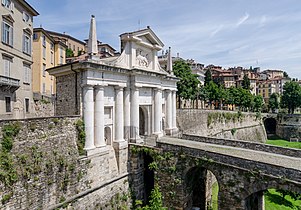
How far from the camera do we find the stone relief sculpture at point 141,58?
20.5 m

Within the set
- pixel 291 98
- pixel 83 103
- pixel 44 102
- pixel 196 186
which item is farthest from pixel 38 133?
pixel 291 98

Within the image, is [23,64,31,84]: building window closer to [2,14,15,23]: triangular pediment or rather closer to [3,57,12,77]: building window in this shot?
[3,57,12,77]: building window

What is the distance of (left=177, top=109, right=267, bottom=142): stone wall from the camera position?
33.3 meters

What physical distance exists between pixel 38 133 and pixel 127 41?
1042 centimetres

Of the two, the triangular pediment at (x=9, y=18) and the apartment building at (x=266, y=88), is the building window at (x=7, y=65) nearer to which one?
the triangular pediment at (x=9, y=18)

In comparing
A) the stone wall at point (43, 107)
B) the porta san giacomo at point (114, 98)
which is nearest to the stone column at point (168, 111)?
the porta san giacomo at point (114, 98)

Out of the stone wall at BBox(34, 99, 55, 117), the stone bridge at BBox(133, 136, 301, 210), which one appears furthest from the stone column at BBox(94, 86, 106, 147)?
the stone wall at BBox(34, 99, 55, 117)

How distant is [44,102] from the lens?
92.1 ft

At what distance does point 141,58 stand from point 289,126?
5644 cm

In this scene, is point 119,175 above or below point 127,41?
below

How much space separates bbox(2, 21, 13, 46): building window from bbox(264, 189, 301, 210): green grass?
1064 inches

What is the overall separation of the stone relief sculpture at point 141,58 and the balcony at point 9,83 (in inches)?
446

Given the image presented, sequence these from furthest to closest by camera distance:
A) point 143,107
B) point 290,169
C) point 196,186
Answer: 1. point 143,107
2. point 196,186
3. point 290,169

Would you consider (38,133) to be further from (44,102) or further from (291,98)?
(291,98)
